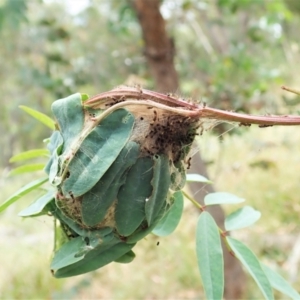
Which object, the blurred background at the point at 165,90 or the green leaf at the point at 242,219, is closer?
the green leaf at the point at 242,219

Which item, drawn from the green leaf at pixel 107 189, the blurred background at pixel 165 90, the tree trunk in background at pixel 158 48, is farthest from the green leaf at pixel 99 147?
the tree trunk in background at pixel 158 48

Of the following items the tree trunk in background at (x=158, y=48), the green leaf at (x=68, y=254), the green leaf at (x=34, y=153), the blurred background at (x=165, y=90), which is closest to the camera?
the green leaf at (x=68, y=254)

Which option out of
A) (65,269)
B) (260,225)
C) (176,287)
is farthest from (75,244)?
(260,225)

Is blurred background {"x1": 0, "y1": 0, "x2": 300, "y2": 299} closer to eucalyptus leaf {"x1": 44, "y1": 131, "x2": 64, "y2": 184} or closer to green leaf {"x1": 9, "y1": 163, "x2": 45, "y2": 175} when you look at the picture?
green leaf {"x1": 9, "y1": 163, "x2": 45, "y2": 175}

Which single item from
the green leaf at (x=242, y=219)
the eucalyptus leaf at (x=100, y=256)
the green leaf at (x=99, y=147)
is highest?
the green leaf at (x=99, y=147)

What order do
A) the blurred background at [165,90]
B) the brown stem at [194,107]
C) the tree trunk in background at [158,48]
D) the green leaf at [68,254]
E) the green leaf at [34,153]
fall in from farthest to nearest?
the blurred background at [165,90] → the tree trunk in background at [158,48] → the green leaf at [34,153] → the green leaf at [68,254] → the brown stem at [194,107]

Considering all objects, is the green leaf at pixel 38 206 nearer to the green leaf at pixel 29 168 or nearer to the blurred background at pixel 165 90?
the green leaf at pixel 29 168

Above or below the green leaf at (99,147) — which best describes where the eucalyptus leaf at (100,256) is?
below

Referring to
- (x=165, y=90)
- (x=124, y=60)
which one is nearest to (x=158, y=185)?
(x=165, y=90)
